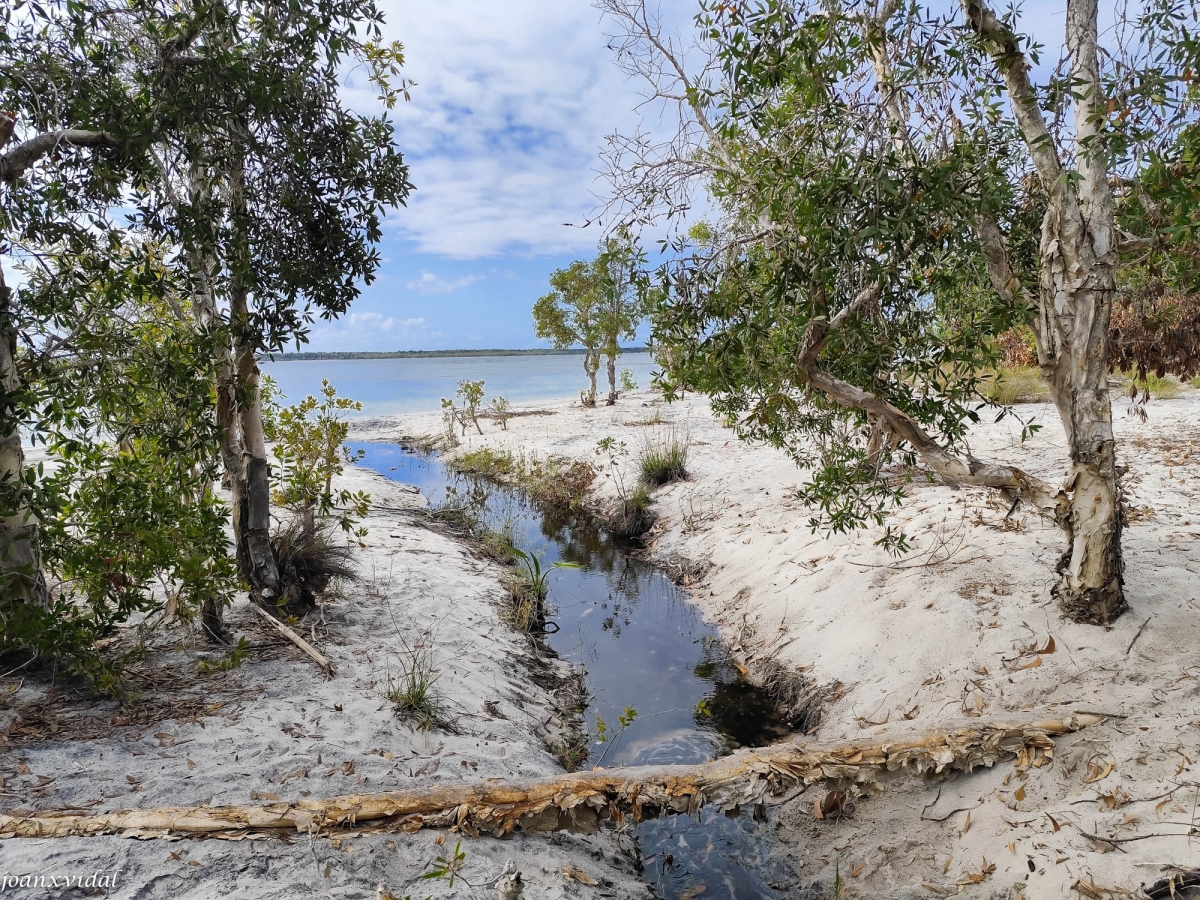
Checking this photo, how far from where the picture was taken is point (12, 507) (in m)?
4.12

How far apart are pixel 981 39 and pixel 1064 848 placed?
457 cm

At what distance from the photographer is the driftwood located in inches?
223

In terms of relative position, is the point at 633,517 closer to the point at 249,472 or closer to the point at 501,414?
the point at 249,472

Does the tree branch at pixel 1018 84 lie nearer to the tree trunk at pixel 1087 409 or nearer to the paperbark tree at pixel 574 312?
the tree trunk at pixel 1087 409

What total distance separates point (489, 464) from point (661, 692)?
12.3 metres

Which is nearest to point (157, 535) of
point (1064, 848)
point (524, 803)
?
point (524, 803)

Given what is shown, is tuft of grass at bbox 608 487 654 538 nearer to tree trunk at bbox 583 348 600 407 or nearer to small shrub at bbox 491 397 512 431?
small shrub at bbox 491 397 512 431

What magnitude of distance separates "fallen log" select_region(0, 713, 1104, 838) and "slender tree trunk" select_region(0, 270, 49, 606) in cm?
193

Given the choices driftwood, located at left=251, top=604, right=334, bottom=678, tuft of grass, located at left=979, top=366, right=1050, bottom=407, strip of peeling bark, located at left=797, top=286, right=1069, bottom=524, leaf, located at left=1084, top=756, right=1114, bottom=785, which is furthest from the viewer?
tuft of grass, located at left=979, top=366, right=1050, bottom=407

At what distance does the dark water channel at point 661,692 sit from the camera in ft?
14.8

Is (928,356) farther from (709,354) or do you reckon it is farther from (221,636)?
(221,636)

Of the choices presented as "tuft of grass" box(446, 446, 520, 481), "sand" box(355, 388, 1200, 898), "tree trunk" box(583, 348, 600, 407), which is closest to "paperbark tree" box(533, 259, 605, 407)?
"tree trunk" box(583, 348, 600, 407)

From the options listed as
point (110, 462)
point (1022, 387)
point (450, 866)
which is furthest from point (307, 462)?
point (1022, 387)

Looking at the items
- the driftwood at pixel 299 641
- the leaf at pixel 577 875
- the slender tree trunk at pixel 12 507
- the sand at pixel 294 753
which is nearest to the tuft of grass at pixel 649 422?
the sand at pixel 294 753
